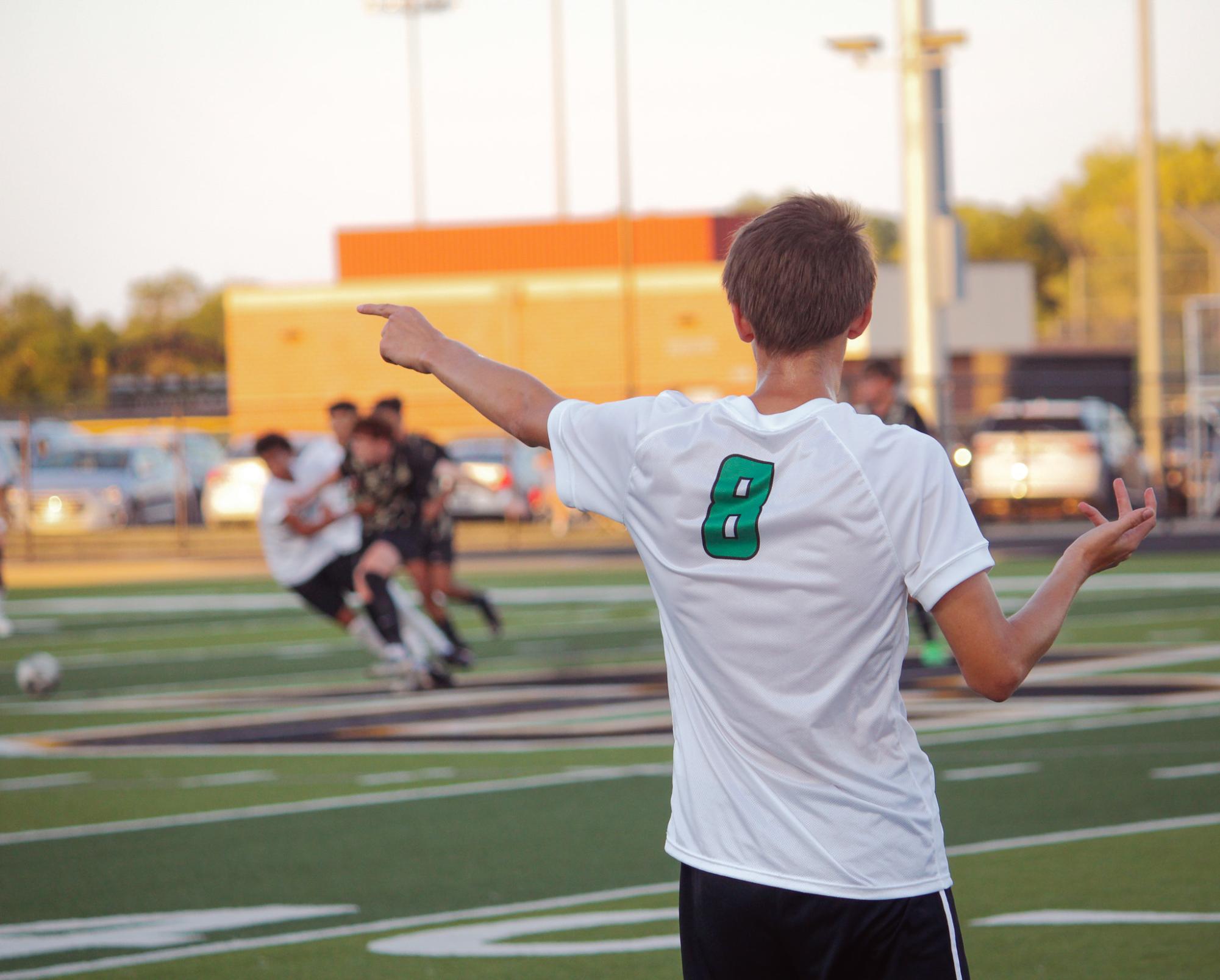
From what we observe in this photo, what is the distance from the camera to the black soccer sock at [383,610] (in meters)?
12.3

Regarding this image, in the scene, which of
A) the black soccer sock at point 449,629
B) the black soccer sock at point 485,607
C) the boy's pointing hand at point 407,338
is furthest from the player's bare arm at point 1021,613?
the black soccer sock at point 485,607

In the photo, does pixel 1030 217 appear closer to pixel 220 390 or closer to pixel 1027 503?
pixel 220 390

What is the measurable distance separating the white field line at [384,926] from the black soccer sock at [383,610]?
6.03 metres

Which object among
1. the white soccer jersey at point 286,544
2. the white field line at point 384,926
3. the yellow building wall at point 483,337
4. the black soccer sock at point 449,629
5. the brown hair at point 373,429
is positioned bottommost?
the white field line at point 384,926

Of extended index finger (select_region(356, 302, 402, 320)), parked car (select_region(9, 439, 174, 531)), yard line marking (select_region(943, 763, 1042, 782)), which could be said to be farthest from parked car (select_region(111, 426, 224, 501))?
extended index finger (select_region(356, 302, 402, 320))

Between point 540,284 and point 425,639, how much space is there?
33.6 m

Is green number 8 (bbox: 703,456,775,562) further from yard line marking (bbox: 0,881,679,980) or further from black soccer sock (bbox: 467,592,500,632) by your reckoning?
black soccer sock (bbox: 467,592,500,632)

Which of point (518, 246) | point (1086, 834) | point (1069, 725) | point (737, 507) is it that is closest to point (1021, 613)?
point (737, 507)

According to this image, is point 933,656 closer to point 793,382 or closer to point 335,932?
point 335,932

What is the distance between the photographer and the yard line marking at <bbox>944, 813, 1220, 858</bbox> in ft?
23.0

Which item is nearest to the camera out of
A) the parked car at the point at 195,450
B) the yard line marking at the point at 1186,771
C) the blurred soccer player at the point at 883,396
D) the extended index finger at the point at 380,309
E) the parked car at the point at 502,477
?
the extended index finger at the point at 380,309

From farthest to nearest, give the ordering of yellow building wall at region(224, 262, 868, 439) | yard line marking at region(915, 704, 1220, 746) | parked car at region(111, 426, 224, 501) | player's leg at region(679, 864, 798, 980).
Answer: 1. yellow building wall at region(224, 262, 868, 439)
2. parked car at region(111, 426, 224, 501)
3. yard line marking at region(915, 704, 1220, 746)
4. player's leg at region(679, 864, 798, 980)

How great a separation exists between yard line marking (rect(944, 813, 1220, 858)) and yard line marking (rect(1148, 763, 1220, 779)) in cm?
91

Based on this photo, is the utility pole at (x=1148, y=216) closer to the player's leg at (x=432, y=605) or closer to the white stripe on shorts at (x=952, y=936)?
the player's leg at (x=432, y=605)
